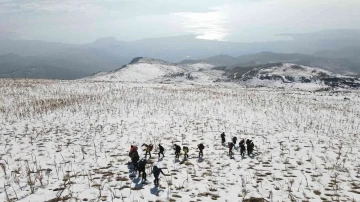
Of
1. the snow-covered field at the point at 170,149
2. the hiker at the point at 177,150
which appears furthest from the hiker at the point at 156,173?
the hiker at the point at 177,150

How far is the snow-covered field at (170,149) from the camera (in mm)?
12250

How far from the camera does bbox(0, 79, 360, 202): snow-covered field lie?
12250mm

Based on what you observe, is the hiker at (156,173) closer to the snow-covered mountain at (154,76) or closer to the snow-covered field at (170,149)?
the snow-covered field at (170,149)

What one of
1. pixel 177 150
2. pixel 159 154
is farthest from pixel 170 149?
→ pixel 177 150

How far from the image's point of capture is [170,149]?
60.3 feet

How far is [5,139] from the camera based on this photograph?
18984 mm

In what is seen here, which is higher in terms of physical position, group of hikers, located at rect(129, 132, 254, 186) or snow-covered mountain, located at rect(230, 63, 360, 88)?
snow-covered mountain, located at rect(230, 63, 360, 88)

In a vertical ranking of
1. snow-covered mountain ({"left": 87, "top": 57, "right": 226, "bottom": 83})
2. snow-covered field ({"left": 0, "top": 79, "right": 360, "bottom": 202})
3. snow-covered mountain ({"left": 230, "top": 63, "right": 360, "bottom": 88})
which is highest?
snow-covered mountain ({"left": 87, "top": 57, "right": 226, "bottom": 83})

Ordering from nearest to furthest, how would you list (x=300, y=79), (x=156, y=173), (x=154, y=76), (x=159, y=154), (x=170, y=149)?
(x=156, y=173) → (x=159, y=154) → (x=170, y=149) → (x=300, y=79) → (x=154, y=76)

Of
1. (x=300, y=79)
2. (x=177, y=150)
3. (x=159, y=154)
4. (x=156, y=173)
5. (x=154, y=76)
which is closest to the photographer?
(x=156, y=173)

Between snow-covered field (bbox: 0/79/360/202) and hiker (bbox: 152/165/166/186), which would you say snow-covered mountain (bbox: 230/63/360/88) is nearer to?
snow-covered field (bbox: 0/79/360/202)

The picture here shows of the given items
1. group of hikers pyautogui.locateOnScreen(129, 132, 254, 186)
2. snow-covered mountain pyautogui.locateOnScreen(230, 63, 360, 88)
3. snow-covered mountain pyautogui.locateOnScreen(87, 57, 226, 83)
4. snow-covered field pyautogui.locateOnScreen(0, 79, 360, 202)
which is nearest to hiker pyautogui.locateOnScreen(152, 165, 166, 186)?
group of hikers pyautogui.locateOnScreen(129, 132, 254, 186)

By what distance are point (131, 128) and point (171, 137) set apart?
3.99m

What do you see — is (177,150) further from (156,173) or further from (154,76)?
(154,76)
